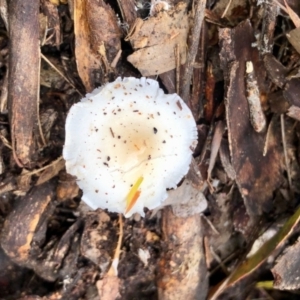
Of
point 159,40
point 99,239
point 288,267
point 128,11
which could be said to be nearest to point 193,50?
point 159,40

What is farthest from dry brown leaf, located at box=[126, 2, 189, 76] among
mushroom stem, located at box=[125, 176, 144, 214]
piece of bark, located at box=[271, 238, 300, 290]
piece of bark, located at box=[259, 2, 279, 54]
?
piece of bark, located at box=[271, 238, 300, 290]

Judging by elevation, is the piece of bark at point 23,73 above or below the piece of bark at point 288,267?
above

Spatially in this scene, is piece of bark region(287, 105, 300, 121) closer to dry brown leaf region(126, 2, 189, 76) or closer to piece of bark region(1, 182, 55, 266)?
dry brown leaf region(126, 2, 189, 76)

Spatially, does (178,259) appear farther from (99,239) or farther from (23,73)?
(23,73)

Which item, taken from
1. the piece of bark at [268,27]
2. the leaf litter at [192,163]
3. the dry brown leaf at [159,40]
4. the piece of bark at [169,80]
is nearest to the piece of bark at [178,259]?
the leaf litter at [192,163]

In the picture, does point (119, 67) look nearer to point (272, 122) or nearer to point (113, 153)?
point (113, 153)

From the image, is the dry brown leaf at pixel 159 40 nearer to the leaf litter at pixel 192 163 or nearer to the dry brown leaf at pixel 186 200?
the leaf litter at pixel 192 163

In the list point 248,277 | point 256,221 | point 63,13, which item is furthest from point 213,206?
point 63,13
